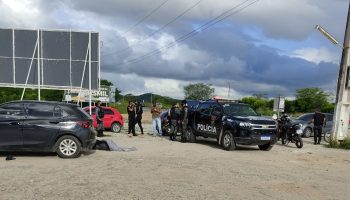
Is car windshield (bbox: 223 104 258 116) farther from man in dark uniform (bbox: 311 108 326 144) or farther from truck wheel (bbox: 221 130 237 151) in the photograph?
man in dark uniform (bbox: 311 108 326 144)

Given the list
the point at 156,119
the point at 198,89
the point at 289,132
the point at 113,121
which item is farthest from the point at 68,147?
the point at 198,89

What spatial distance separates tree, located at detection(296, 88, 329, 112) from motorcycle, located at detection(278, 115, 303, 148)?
56.8 meters

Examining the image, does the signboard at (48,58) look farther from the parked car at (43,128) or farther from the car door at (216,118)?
the parked car at (43,128)

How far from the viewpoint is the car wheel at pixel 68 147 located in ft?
43.0

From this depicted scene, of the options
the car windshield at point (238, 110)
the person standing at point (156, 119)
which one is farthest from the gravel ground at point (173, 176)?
the person standing at point (156, 119)

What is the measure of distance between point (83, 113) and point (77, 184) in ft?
15.0

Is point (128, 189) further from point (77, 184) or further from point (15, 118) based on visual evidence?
point (15, 118)

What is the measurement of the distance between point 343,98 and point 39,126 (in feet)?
43.6

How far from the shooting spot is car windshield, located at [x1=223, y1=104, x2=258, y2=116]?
1765 cm

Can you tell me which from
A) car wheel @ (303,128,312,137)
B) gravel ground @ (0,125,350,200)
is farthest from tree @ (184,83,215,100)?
gravel ground @ (0,125,350,200)

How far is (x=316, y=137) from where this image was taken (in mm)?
21656

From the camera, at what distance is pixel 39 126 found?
12.9 m

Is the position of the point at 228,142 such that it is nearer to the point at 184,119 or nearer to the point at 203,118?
the point at 203,118

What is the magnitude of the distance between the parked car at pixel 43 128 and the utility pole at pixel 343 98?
11.7 meters
